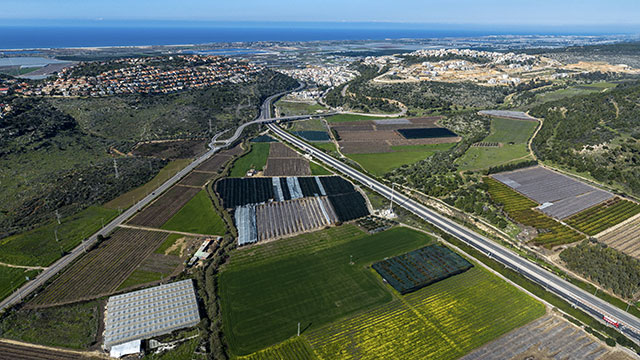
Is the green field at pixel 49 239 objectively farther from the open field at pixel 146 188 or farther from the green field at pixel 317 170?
the green field at pixel 317 170

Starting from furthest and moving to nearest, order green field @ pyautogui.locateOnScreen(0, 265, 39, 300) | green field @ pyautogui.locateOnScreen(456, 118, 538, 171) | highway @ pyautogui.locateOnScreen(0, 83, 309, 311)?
green field @ pyautogui.locateOnScreen(456, 118, 538, 171)
green field @ pyautogui.locateOnScreen(0, 265, 39, 300)
highway @ pyautogui.locateOnScreen(0, 83, 309, 311)

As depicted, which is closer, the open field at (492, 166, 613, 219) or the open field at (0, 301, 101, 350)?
the open field at (0, 301, 101, 350)

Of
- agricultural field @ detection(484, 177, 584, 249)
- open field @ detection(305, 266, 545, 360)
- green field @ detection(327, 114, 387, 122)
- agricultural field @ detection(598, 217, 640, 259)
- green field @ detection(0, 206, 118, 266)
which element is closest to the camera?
open field @ detection(305, 266, 545, 360)

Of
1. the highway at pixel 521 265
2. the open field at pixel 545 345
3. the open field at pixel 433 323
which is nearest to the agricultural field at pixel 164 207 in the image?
the highway at pixel 521 265

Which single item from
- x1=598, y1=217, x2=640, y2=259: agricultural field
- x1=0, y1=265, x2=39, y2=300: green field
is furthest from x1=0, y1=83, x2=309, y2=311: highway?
x1=598, y1=217, x2=640, y2=259: agricultural field

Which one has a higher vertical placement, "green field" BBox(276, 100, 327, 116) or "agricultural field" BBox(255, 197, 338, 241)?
"green field" BBox(276, 100, 327, 116)

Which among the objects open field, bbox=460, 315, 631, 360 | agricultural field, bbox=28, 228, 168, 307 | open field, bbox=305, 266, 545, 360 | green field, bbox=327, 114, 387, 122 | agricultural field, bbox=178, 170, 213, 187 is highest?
green field, bbox=327, 114, 387, 122

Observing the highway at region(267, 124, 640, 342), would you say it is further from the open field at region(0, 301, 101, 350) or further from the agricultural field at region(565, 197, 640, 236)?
the open field at region(0, 301, 101, 350)

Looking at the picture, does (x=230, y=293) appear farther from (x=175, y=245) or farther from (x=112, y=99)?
(x=112, y=99)
